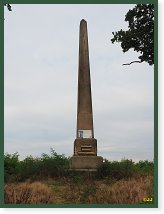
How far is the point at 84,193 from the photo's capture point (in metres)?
10.6

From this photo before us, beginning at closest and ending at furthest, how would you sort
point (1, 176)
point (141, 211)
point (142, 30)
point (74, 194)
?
1. point (141, 211)
2. point (1, 176)
3. point (74, 194)
4. point (142, 30)

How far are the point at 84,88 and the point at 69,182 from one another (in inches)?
184

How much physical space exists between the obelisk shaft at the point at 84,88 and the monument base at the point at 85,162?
1.20 m

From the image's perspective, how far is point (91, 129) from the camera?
625 inches

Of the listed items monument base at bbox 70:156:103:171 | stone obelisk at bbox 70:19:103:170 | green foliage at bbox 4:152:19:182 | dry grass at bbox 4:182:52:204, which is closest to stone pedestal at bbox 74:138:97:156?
stone obelisk at bbox 70:19:103:170

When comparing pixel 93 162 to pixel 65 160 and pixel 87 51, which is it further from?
pixel 87 51

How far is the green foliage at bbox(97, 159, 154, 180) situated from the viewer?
43.8 feet

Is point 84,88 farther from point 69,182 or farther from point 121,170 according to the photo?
point 69,182

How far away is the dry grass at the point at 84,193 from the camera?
9.62m

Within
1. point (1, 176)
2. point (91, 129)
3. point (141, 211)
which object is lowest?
point (141, 211)

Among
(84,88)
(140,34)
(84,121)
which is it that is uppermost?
(140,34)

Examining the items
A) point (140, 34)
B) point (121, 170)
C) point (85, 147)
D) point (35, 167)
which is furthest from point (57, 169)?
point (140, 34)
